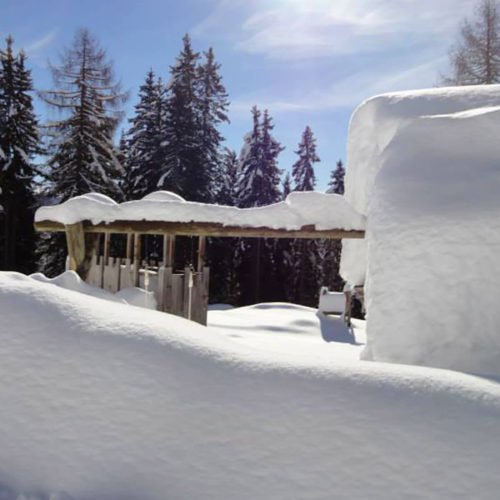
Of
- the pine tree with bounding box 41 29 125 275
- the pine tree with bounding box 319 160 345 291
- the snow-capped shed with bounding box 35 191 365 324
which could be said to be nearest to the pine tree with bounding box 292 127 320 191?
the pine tree with bounding box 319 160 345 291

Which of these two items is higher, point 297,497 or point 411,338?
point 411,338

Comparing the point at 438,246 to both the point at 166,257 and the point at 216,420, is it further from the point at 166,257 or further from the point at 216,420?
the point at 166,257

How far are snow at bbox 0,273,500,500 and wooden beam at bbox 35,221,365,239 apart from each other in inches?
155

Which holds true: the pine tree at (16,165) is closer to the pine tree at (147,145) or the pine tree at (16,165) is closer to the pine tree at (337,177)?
the pine tree at (147,145)

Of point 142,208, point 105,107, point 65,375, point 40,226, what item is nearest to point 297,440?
point 65,375

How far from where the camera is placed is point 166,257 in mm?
8680

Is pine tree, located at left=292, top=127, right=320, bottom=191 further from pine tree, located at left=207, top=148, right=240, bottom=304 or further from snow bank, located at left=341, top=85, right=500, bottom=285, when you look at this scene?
snow bank, located at left=341, top=85, right=500, bottom=285

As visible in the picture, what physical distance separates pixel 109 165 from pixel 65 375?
719 inches

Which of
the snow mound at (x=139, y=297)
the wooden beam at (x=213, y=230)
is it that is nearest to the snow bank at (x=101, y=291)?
the snow mound at (x=139, y=297)

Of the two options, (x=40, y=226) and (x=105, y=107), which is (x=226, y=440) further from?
(x=105, y=107)

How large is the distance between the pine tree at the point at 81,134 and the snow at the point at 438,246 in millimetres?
16001

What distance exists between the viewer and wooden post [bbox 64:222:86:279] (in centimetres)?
923

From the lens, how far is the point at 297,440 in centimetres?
275

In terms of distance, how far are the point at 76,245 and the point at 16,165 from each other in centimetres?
1206
